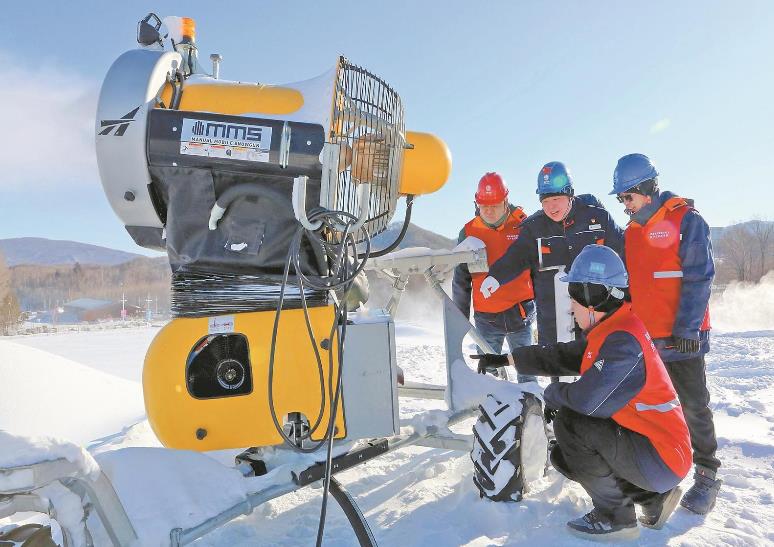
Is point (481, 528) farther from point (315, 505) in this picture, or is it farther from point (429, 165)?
point (429, 165)

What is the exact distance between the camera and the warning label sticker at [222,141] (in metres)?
1.95

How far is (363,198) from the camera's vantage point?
75.2 inches

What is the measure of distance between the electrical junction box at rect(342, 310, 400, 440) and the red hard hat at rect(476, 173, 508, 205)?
7.98 feet

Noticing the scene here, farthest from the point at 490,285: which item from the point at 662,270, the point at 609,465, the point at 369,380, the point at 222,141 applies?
the point at 222,141

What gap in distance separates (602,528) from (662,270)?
1629mm

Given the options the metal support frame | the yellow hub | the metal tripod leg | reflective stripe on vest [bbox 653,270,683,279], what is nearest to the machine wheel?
the metal tripod leg

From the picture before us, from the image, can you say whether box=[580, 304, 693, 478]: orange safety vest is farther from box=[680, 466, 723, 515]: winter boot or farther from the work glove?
the work glove

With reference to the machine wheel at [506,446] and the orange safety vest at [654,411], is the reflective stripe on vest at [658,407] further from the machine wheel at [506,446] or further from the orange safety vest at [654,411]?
the machine wheel at [506,446]

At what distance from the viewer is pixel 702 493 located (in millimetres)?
2703

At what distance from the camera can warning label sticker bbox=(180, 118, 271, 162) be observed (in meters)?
1.95

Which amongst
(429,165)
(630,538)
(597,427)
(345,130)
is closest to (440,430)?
(597,427)

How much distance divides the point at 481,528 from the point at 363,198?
5.13 ft

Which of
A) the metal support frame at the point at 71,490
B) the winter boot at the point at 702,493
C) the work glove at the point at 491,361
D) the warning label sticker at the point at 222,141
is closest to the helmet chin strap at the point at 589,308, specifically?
the work glove at the point at 491,361

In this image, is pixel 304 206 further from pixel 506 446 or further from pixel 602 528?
pixel 602 528
